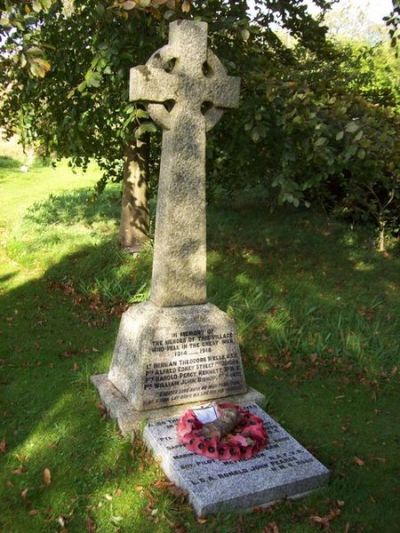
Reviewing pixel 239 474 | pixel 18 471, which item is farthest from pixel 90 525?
pixel 239 474

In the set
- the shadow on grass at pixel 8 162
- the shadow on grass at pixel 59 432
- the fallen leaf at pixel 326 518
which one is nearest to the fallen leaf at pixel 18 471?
the shadow on grass at pixel 59 432

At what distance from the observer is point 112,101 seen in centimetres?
687

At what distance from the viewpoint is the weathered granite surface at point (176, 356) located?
173 inches

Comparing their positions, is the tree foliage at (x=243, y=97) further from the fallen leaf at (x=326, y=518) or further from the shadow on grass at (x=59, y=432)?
the fallen leaf at (x=326, y=518)

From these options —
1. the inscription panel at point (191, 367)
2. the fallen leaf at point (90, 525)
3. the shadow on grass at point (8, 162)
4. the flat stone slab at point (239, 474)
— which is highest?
the shadow on grass at point (8, 162)

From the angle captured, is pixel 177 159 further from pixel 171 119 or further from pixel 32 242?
pixel 32 242

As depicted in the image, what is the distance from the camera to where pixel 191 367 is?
15.0ft

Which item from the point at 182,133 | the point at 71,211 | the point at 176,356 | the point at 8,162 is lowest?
the point at 176,356

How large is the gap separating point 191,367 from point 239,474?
1056 mm

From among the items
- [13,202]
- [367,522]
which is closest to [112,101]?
[367,522]

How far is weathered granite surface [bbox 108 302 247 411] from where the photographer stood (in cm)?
440

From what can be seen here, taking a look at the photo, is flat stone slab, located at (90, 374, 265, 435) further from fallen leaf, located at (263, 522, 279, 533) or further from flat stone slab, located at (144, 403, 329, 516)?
fallen leaf, located at (263, 522, 279, 533)

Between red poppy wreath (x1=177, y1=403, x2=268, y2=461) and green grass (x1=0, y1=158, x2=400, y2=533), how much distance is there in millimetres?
375

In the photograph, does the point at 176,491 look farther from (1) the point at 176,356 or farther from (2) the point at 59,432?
(2) the point at 59,432
